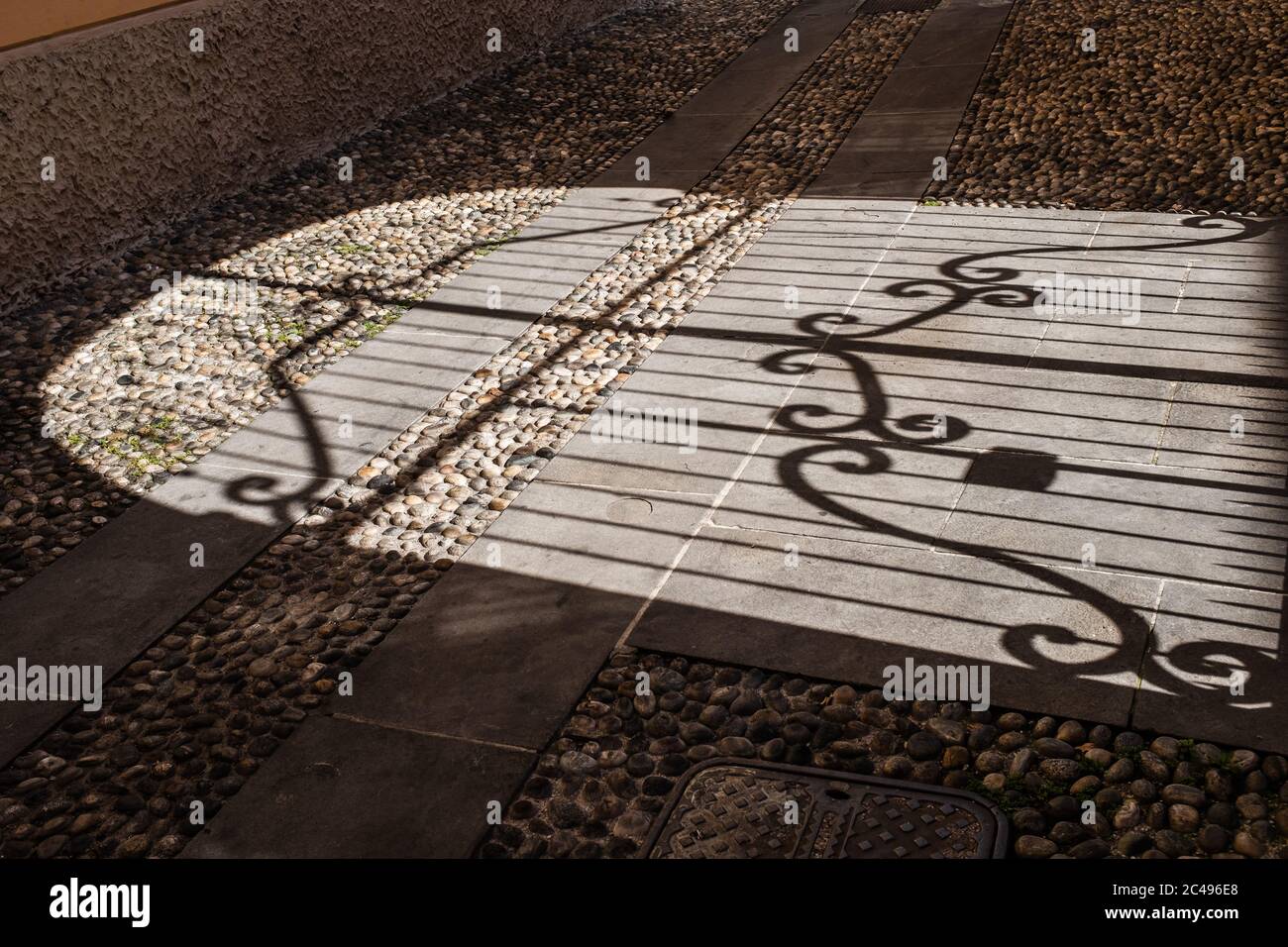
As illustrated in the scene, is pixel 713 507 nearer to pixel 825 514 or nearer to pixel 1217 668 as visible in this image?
pixel 825 514

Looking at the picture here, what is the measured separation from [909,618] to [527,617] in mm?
1267

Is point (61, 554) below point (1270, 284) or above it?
below

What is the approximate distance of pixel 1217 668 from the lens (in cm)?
349

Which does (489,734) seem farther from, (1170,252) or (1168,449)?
(1170,252)

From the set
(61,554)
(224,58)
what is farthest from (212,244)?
(61,554)

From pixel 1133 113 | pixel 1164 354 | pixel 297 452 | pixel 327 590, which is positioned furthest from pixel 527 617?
pixel 1133 113

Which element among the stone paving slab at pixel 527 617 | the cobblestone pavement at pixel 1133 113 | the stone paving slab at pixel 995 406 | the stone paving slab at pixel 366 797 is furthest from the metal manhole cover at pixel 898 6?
the stone paving slab at pixel 366 797

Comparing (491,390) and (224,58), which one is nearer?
(491,390)

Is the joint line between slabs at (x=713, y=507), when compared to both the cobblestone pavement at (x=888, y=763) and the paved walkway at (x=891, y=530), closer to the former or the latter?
the paved walkway at (x=891, y=530)

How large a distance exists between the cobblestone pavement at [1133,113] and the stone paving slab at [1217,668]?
156 inches

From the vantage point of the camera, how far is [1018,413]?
4.95 m

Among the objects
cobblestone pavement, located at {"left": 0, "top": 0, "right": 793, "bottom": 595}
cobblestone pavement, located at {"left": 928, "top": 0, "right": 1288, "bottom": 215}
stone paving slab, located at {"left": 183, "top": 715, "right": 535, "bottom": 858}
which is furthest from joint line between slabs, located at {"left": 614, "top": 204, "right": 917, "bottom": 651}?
cobblestone pavement, located at {"left": 928, "top": 0, "right": 1288, "bottom": 215}

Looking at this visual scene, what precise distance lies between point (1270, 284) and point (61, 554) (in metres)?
5.65

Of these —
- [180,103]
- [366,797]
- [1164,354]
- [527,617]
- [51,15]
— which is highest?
[51,15]
